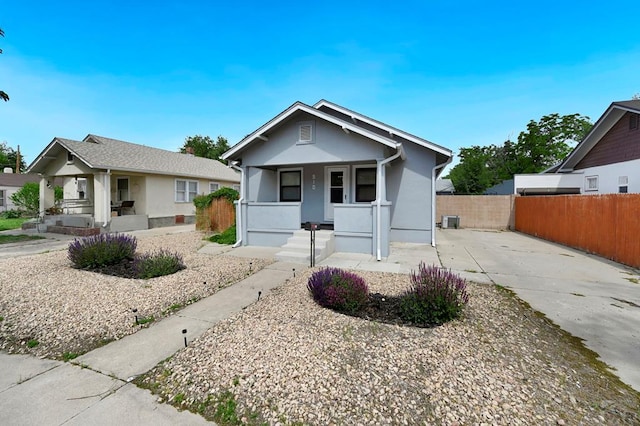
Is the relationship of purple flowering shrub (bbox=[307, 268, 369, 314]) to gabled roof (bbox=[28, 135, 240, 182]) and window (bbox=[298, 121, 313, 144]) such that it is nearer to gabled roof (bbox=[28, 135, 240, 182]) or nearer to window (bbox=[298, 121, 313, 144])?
window (bbox=[298, 121, 313, 144])

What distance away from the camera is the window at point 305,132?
30.6 feet

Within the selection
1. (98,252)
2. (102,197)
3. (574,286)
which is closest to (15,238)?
(102,197)

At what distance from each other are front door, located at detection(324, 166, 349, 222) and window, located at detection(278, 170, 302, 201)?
118 cm

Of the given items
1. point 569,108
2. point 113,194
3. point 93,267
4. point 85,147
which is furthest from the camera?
point 569,108

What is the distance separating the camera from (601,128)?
13.2 metres

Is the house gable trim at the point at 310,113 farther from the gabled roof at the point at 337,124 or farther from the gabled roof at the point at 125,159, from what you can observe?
the gabled roof at the point at 125,159

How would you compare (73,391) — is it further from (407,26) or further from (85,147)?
(85,147)

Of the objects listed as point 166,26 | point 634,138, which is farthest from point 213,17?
point 634,138

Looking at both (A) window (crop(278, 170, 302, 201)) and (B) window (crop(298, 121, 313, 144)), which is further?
(A) window (crop(278, 170, 302, 201))

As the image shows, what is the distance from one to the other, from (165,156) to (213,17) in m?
11.2

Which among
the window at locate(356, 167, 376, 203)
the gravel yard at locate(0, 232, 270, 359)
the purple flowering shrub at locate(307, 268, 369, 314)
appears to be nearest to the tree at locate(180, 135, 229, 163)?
the window at locate(356, 167, 376, 203)

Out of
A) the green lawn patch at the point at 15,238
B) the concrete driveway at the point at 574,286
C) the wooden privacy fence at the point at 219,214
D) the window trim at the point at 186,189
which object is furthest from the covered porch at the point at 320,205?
the green lawn patch at the point at 15,238

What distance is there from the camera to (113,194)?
16016 mm

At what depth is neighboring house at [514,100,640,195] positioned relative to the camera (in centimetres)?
1153
